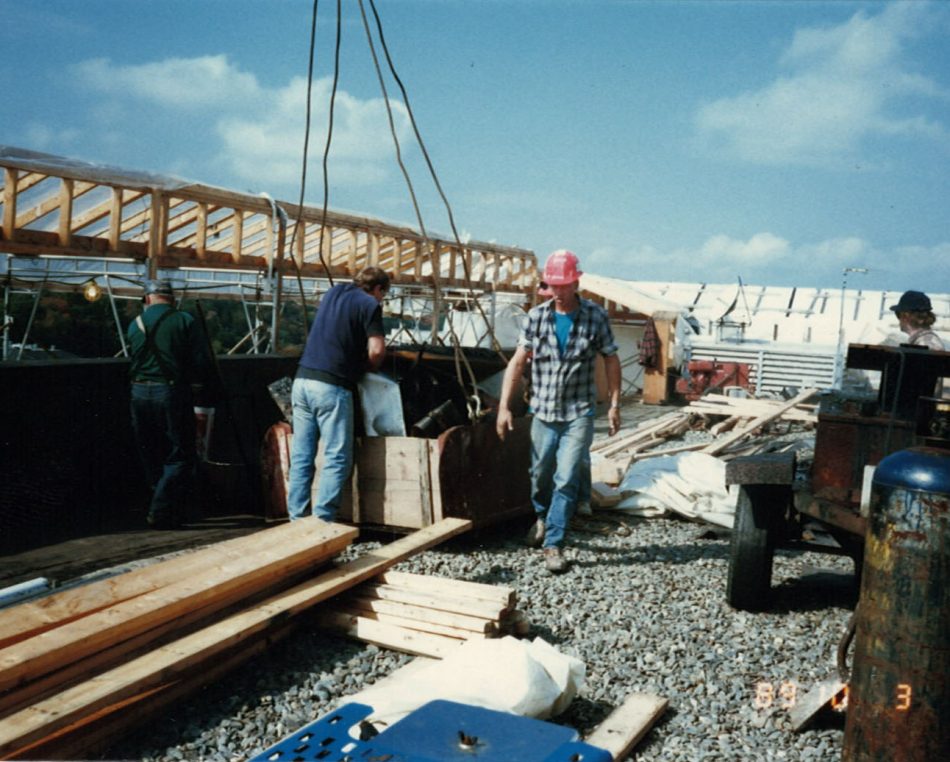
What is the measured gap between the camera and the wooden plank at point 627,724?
3.44 metres

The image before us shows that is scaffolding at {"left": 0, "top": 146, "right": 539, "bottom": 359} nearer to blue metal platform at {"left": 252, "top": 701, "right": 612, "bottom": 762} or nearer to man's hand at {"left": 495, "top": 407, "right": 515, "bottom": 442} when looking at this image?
man's hand at {"left": 495, "top": 407, "right": 515, "bottom": 442}

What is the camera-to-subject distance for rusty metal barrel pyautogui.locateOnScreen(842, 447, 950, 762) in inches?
119

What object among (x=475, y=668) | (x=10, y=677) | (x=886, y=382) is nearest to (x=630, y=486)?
(x=886, y=382)

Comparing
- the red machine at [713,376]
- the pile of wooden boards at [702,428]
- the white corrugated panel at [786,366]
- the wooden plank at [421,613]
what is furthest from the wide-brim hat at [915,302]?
the red machine at [713,376]

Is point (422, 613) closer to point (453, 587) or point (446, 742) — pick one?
point (453, 587)

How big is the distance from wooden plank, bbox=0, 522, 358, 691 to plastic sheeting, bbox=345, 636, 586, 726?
109 centimetres

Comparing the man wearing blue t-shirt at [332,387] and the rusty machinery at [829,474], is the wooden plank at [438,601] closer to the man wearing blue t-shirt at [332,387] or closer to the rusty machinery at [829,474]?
the man wearing blue t-shirt at [332,387]

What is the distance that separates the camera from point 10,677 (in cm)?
322

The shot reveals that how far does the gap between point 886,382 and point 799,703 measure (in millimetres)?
2134

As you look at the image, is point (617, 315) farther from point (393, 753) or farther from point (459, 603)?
point (393, 753)

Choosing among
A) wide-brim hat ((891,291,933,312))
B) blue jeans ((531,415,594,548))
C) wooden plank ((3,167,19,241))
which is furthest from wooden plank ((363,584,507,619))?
wooden plank ((3,167,19,241))

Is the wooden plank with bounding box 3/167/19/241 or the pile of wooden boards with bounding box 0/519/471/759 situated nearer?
the pile of wooden boards with bounding box 0/519/471/759

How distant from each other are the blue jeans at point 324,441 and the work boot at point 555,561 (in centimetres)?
153

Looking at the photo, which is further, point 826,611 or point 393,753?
point 826,611
